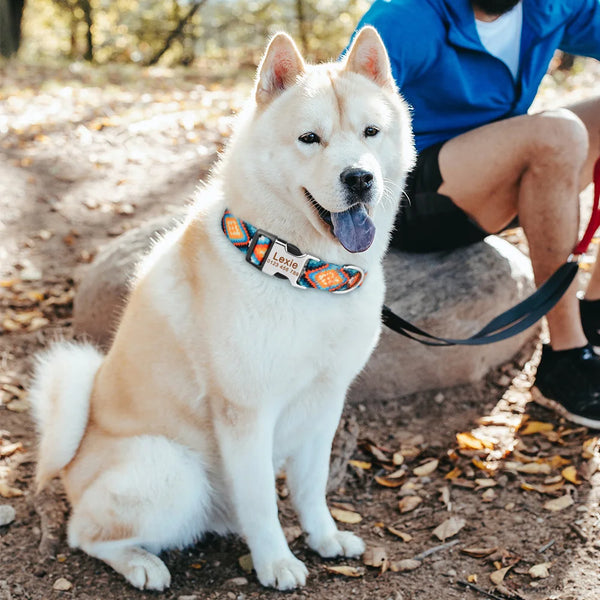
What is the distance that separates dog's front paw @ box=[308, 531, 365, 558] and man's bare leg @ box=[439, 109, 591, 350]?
132cm

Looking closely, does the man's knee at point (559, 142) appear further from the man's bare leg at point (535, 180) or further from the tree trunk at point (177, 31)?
the tree trunk at point (177, 31)

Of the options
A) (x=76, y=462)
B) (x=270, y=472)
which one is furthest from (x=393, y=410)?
(x=76, y=462)

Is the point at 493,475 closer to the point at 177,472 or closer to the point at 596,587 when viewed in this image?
the point at 596,587

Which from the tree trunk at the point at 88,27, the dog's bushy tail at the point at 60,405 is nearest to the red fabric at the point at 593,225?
the dog's bushy tail at the point at 60,405

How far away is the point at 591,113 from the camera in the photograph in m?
3.21

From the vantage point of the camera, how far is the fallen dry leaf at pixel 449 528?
94.3 inches

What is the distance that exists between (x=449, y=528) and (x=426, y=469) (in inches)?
14.8

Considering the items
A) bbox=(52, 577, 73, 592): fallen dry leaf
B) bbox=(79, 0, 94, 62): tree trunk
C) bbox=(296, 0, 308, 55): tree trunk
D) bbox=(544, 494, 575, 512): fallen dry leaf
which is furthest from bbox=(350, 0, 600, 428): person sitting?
bbox=(79, 0, 94, 62): tree trunk

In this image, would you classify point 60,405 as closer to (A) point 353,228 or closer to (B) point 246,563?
(B) point 246,563

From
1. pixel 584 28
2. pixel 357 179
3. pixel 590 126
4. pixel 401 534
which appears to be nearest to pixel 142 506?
pixel 401 534

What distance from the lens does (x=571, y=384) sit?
2.96 m

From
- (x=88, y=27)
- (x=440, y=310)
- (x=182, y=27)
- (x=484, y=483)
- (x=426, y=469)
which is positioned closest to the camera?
(x=484, y=483)

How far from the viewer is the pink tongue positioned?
191 cm

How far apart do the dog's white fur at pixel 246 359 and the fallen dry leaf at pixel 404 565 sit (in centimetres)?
14
